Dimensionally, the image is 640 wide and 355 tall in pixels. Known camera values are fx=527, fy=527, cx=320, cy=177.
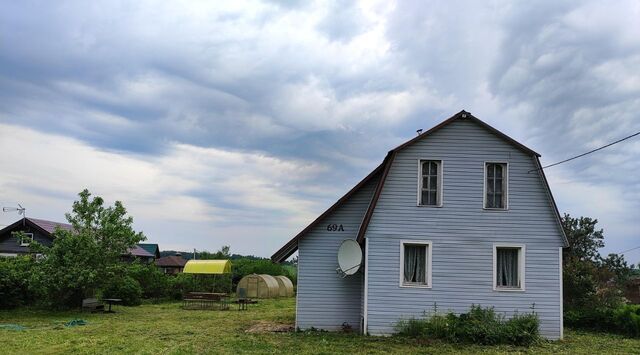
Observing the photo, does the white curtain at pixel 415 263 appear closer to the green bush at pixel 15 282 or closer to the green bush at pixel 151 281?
the green bush at pixel 15 282

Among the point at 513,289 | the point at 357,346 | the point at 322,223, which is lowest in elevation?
the point at 357,346

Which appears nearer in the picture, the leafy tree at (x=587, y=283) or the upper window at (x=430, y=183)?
the upper window at (x=430, y=183)

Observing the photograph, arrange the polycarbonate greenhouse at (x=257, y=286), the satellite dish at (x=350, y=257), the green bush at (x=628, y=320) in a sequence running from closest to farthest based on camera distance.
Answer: the satellite dish at (x=350, y=257) < the green bush at (x=628, y=320) < the polycarbonate greenhouse at (x=257, y=286)

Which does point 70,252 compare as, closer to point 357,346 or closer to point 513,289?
point 357,346

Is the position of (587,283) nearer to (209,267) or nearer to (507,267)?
(507,267)

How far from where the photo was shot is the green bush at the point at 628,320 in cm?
1731

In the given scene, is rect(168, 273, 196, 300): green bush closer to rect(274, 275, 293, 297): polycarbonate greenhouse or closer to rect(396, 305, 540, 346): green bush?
rect(274, 275, 293, 297): polycarbonate greenhouse

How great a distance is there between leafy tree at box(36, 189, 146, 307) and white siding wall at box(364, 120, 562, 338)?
13820mm

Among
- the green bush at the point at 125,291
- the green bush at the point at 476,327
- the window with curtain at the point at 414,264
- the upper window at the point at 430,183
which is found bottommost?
the green bush at the point at 125,291

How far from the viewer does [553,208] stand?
1600 cm

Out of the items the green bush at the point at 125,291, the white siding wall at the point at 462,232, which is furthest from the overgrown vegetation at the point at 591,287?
the green bush at the point at 125,291

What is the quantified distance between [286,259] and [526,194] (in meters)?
8.09

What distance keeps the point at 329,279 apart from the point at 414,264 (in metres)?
2.90

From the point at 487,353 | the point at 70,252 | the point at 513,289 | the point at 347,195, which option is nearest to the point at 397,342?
the point at 487,353
